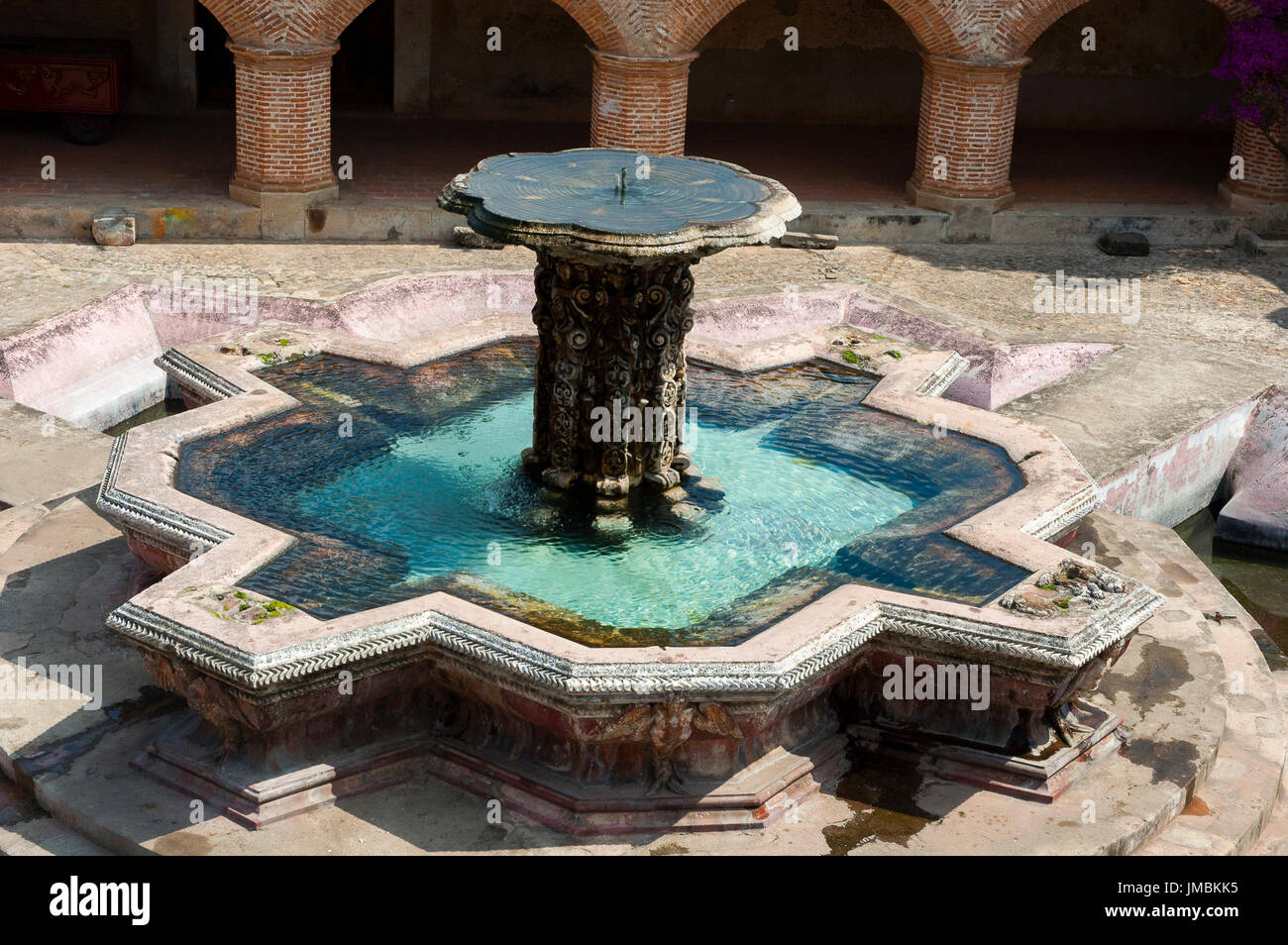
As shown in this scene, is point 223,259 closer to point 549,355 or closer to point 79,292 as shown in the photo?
point 79,292

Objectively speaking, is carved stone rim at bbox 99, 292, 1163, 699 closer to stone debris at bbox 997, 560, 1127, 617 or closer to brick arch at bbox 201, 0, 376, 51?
stone debris at bbox 997, 560, 1127, 617

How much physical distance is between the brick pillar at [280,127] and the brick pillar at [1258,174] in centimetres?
855

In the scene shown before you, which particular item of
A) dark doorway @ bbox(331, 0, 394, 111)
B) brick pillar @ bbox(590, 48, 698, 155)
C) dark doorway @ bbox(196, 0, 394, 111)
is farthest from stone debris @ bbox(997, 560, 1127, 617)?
dark doorway @ bbox(331, 0, 394, 111)

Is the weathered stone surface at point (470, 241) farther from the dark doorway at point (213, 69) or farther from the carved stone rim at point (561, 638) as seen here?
the carved stone rim at point (561, 638)

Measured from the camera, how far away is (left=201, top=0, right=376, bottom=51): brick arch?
14328 millimetres

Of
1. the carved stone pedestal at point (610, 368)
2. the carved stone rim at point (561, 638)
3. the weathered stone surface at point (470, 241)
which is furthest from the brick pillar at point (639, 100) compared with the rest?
the carved stone rim at point (561, 638)

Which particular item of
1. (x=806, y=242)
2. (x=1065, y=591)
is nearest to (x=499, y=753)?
(x=1065, y=591)

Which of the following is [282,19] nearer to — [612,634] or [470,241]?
[470,241]

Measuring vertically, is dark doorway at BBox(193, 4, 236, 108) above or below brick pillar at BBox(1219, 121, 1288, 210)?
above

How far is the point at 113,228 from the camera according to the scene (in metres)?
14.1

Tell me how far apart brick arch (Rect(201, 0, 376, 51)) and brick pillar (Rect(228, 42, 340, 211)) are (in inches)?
4.0

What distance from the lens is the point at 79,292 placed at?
12.7 metres

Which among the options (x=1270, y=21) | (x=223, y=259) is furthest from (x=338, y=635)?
(x=1270, y=21)

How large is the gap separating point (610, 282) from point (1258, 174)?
10.0m
